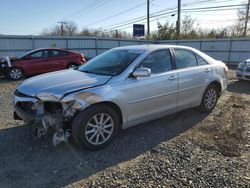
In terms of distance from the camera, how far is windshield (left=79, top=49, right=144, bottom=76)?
150 inches

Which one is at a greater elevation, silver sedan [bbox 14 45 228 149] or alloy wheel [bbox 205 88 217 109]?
silver sedan [bbox 14 45 228 149]

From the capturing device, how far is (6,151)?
11.3 ft

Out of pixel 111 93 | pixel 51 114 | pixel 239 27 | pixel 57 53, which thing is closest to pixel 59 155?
pixel 51 114

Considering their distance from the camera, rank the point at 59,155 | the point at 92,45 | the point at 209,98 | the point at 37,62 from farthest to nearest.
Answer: the point at 92,45 → the point at 37,62 → the point at 209,98 → the point at 59,155

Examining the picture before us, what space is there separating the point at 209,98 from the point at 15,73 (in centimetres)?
838

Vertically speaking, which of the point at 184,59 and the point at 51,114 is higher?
the point at 184,59

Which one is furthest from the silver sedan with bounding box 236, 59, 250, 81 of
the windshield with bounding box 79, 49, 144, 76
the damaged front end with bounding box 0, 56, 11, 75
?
the damaged front end with bounding box 0, 56, 11, 75

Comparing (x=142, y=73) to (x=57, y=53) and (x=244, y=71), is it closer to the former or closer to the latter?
(x=244, y=71)

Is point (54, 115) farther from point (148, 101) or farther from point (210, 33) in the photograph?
point (210, 33)

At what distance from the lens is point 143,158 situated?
3.29 m

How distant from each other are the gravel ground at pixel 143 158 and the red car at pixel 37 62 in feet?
20.0

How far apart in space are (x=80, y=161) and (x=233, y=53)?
1801 cm

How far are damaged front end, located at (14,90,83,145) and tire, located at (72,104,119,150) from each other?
13 cm

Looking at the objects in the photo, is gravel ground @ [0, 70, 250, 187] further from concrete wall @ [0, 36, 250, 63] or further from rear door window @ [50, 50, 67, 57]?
concrete wall @ [0, 36, 250, 63]
